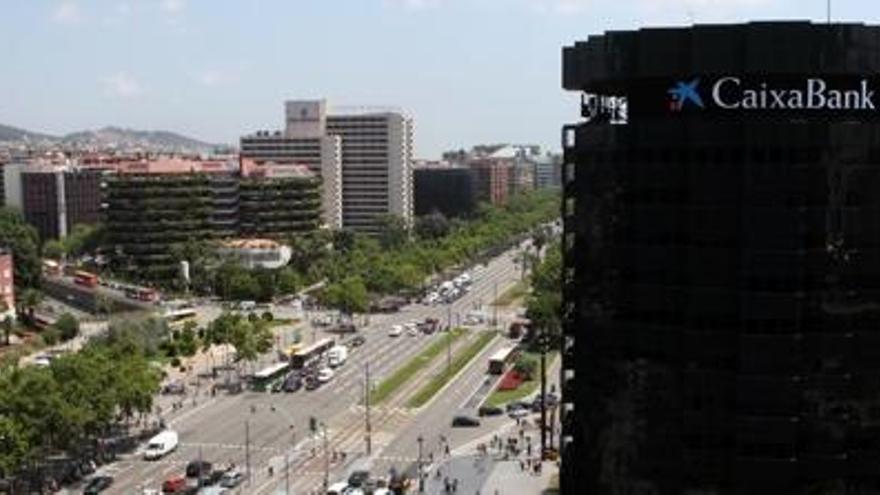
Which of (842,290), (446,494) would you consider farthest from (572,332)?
(446,494)

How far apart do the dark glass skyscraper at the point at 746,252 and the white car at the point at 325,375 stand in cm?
11142

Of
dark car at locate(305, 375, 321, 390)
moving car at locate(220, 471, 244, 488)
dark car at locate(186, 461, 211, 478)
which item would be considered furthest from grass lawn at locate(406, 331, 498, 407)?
moving car at locate(220, 471, 244, 488)

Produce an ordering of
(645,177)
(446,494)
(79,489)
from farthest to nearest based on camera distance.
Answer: (79,489), (446,494), (645,177)

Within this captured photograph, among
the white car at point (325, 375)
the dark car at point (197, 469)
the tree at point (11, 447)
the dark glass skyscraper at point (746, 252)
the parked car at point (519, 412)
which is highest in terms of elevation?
the dark glass skyscraper at point (746, 252)

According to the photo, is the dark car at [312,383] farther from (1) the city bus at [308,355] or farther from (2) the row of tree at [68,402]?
(2) the row of tree at [68,402]

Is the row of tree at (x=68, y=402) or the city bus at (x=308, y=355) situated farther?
the city bus at (x=308, y=355)

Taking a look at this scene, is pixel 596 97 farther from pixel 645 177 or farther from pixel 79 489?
pixel 79 489

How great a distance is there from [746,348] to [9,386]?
306 feet

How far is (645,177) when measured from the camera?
69.2 meters

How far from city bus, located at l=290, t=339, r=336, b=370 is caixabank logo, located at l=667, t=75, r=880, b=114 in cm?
12790

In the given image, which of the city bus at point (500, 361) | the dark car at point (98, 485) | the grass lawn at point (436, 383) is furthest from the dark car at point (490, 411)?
the dark car at point (98, 485)

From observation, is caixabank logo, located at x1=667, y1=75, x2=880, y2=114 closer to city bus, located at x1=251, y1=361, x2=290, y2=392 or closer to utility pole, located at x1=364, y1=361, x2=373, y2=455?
utility pole, located at x1=364, y1=361, x2=373, y2=455

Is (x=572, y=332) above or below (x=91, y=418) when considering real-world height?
above

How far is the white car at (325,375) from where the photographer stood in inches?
7062
